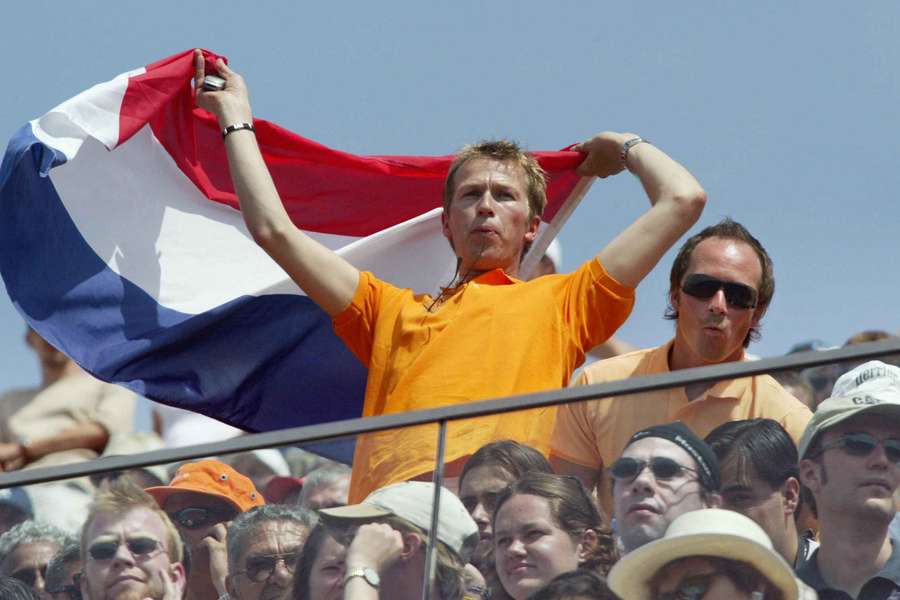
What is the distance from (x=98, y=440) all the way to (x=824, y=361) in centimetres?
367

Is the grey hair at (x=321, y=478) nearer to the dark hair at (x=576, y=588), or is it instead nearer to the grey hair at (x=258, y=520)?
the grey hair at (x=258, y=520)

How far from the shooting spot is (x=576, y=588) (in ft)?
15.9

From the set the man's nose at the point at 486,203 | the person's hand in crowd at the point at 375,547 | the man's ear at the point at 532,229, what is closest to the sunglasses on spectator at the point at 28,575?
the person's hand in crowd at the point at 375,547

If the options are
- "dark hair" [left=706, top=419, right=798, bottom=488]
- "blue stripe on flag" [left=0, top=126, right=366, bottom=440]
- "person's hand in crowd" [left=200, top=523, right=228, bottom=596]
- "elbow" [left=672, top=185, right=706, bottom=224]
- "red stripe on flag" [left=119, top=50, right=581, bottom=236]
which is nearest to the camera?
"dark hair" [left=706, top=419, right=798, bottom=488]

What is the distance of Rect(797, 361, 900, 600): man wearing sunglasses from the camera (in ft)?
15.3

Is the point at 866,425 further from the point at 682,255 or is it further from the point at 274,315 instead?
the point at 274,315

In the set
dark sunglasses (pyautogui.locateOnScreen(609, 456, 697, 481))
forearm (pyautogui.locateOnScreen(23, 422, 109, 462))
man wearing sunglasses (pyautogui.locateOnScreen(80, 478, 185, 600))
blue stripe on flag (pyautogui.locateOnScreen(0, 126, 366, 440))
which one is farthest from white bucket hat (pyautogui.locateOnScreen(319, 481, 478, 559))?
forearm (pyautogui.locateOnScreen(23, 422, 109, 462))

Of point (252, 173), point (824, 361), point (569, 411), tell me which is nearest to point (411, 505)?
point (569, 411)

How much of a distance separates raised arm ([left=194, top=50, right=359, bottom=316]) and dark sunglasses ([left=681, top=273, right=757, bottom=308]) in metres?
1.03

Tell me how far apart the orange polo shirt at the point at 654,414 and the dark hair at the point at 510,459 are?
2.3 inches

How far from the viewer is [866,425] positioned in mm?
4727

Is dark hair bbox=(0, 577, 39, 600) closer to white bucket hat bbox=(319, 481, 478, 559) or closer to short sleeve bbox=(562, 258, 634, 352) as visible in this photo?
white bucket hat bbox=(319, 481, 478, 559)

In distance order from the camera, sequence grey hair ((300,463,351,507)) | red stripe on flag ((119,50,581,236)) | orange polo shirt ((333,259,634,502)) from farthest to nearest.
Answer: red stripe on flag ((119,50,581,236))
orange polo shirt ((333,259,634,502))
grey hair ((300,463,351,507))

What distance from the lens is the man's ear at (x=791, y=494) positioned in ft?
15.5
